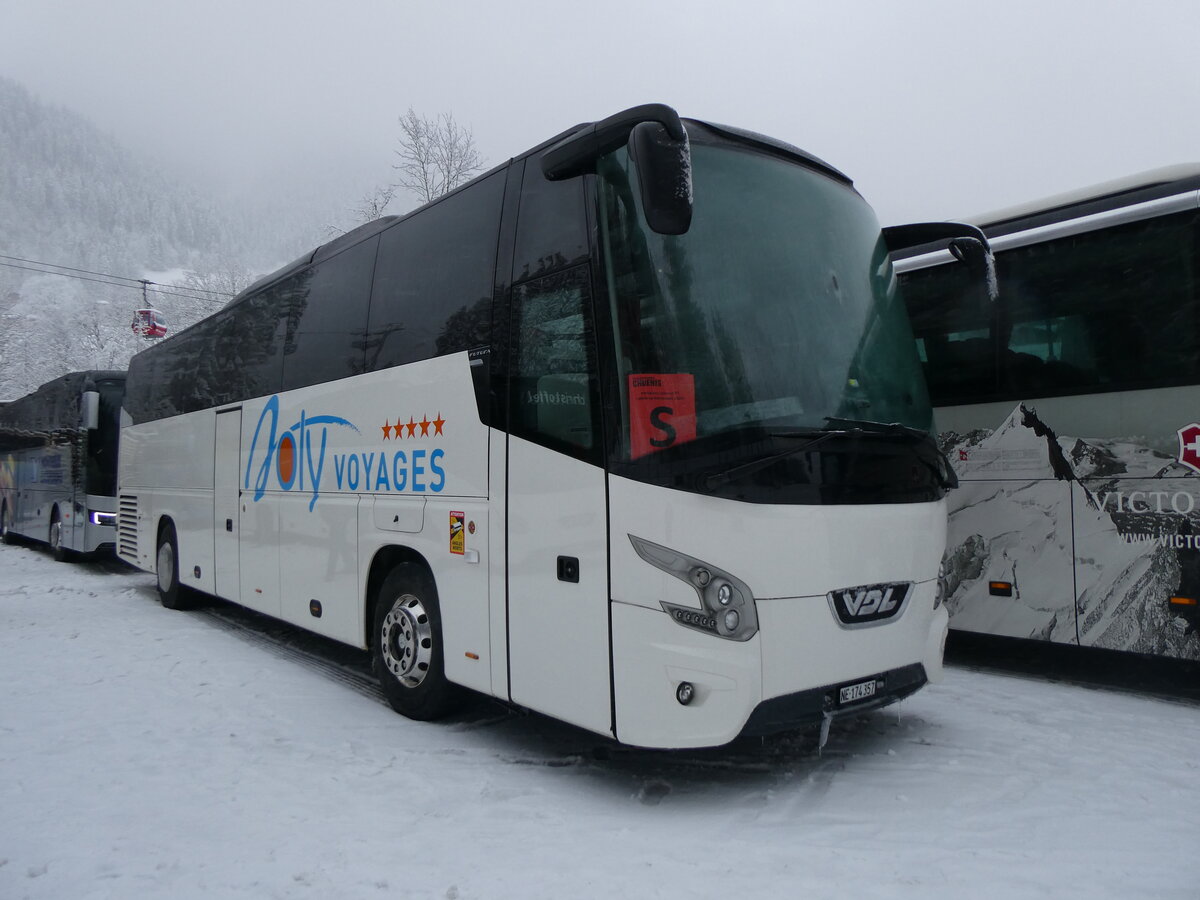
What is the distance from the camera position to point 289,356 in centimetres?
803

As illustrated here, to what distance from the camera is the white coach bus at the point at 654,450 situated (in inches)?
161

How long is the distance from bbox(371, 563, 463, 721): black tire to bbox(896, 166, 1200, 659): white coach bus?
4264 millimetres

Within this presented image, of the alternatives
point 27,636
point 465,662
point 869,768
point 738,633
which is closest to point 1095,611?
point 869,768

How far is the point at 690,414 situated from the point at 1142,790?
3174 millimetres

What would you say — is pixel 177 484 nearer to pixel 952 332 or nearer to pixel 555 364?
pixel 555 364

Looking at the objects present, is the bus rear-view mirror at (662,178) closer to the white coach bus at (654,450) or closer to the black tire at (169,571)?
the white coach bus at (654,450)

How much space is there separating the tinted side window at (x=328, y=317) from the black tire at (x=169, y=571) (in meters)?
4.36

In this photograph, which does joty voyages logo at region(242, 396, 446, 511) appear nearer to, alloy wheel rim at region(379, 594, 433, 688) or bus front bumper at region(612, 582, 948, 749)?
alloy wheel rim at region(379, 594, 433, 688)

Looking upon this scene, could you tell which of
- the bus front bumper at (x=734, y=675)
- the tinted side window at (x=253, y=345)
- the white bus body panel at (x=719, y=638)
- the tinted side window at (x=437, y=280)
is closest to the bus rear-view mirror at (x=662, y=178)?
the white bus body panel at (x=719, y=638)

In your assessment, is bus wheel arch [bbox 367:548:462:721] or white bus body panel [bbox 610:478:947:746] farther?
bus wheel arch [bbox 367:548:462:721]

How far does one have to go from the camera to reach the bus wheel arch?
226 inches

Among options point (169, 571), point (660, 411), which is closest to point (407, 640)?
point (660, 411)

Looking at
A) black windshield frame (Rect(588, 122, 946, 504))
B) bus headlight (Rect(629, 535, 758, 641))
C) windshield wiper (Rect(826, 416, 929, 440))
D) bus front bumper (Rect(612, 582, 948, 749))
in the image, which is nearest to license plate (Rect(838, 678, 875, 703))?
bus front bumper (Rect(612, 582, 948, 749))

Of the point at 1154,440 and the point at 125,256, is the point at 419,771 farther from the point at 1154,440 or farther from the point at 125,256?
the point at 125,256
